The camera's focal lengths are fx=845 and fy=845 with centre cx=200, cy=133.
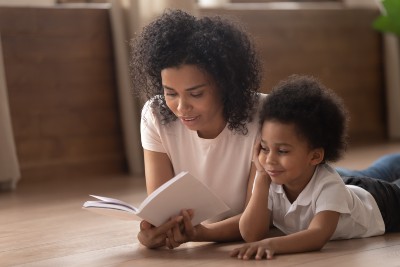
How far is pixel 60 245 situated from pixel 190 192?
0.55m

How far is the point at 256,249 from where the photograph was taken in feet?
7.28

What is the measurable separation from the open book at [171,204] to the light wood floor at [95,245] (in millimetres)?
117

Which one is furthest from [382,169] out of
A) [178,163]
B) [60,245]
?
[60,245]

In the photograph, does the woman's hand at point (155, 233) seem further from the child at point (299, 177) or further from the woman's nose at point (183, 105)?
the woman's nose at point (183, 105)

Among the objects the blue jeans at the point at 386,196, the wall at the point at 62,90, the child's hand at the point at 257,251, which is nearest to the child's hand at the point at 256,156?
the child's hand at the point at 257,251

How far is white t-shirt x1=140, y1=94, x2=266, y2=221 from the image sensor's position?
2525 mm

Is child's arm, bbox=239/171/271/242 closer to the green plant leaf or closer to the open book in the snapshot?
the open book

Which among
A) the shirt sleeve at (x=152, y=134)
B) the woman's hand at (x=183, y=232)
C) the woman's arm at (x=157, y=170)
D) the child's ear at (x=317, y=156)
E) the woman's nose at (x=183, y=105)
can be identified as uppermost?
the woman's nose at (x=183, y=105)

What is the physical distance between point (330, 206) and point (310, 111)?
0.87 feet

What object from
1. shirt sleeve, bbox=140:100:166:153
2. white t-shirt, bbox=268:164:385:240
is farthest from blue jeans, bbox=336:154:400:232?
shirt sleeve, bbox=140:100:166:153

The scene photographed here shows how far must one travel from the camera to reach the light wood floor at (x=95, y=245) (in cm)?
221

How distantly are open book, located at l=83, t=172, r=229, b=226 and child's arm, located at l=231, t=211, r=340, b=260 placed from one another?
157 millimetres

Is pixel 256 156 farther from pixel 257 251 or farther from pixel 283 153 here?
pixel 257 251

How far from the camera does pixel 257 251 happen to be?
7.25 ft
